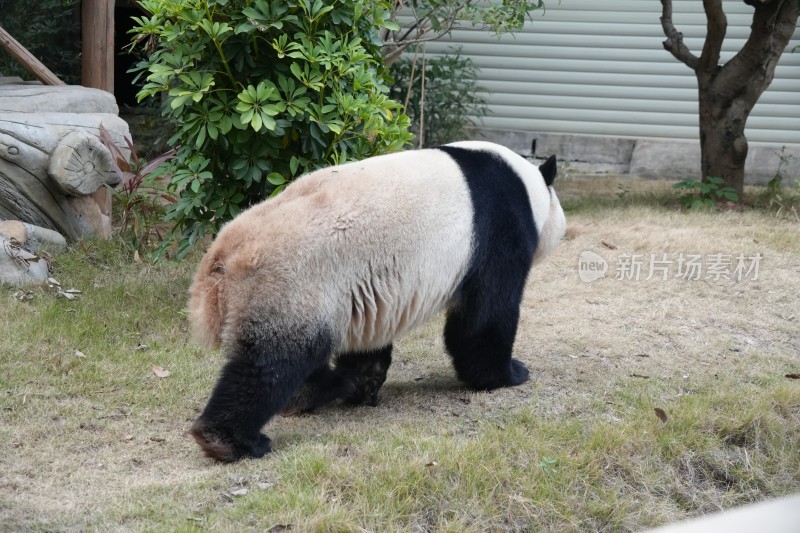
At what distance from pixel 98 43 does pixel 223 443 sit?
6032 millimetres

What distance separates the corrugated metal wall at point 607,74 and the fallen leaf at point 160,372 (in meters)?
7.67

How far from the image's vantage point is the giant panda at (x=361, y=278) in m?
3.78

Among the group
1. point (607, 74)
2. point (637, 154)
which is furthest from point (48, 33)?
point (637, 154)

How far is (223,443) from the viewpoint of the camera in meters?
3.80

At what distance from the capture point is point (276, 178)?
5449 mm

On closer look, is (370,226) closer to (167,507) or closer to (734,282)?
(167,507)

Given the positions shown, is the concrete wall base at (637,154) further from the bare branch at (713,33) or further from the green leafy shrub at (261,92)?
the green leafy shrub at (261,92)

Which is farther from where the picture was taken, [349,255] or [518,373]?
[518,373]

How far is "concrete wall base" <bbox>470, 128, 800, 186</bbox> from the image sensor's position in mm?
11234

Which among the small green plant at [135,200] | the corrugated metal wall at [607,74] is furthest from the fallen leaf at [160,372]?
the corrugated metal wall at [607,74]

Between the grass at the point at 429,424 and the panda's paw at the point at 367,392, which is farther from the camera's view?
the panda's paw at the point at 367,392

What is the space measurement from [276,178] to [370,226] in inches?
60.1

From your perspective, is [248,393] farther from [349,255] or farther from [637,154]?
[637,154]

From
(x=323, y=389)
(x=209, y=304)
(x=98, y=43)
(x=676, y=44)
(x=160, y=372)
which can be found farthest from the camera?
(x=676, y=44)
